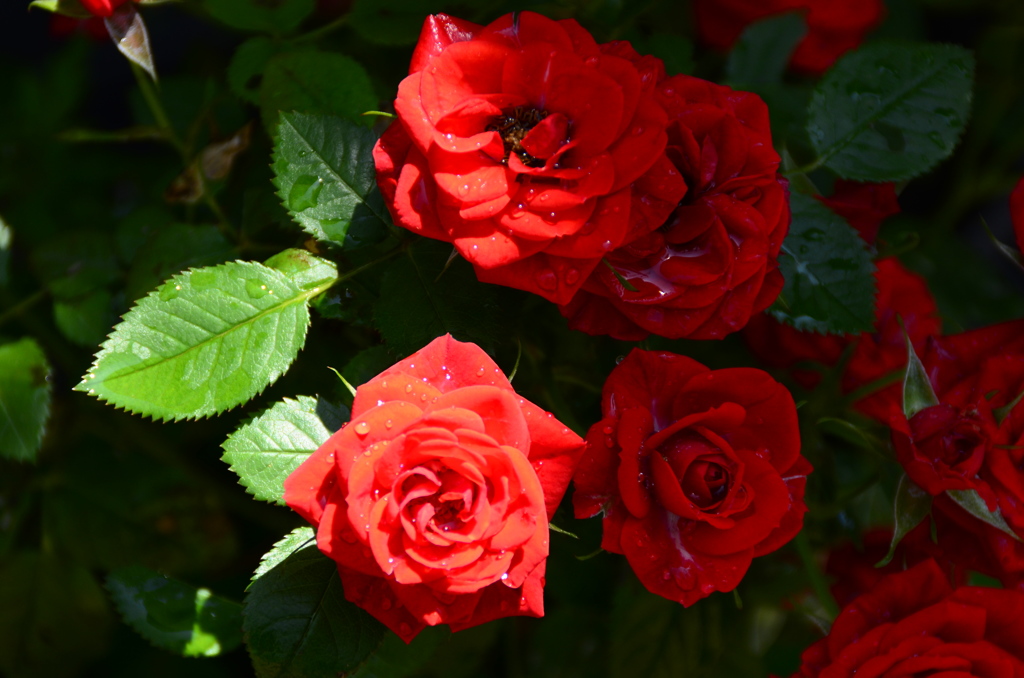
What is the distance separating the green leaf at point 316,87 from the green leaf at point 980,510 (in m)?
0.58

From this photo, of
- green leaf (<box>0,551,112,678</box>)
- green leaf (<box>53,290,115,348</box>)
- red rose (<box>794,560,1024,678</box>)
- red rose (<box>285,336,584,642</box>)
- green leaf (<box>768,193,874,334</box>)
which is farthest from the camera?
green leaf (<box>0,551,112,678</box>)

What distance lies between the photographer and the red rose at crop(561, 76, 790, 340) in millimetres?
537

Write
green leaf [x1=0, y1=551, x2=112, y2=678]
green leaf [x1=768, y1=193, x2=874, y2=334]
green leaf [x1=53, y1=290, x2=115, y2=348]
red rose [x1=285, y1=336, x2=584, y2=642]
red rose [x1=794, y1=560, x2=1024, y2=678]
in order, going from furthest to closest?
1. green leaf [x1=0, y1=551, x2=112, y2=678]
2. green leaf [x1=53, y1=290, x2=115, y2=348]
3. green leaf [x1=768, y1=193, x2=874, y2=334]
4. red rose [x1=794, y1=560, x2=1024, y2=678]
5. red rose [x1=285, y1=336, x2=584, y2=642]

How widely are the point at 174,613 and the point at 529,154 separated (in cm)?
56

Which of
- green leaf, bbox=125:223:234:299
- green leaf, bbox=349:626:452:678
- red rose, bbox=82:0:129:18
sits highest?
red rose, bbox=82:0:129:18

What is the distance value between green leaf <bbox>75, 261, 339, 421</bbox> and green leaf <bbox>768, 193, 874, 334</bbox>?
0.40 m

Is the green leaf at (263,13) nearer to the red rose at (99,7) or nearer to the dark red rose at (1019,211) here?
the red rose at (99,7)

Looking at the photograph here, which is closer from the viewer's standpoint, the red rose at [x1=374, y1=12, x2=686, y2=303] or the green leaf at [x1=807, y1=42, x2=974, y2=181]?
the red rose at [x1=374, y1=12, x2=686, y2=303]

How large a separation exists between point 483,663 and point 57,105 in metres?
1.00

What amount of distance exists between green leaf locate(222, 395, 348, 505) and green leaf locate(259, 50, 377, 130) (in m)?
0.27

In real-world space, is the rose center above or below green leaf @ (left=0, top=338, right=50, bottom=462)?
above

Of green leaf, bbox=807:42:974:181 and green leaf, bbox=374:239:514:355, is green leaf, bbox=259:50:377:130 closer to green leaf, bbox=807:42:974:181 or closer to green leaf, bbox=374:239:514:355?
green leaf, bbox=374:239:514:355

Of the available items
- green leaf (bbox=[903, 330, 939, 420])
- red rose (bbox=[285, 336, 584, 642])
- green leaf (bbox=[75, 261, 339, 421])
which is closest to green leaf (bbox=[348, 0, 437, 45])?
green leaf (bbox=[75, 261, 339, 421])

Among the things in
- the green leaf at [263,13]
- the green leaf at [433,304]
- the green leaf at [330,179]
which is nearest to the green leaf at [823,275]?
the green leaf at [433,304]
